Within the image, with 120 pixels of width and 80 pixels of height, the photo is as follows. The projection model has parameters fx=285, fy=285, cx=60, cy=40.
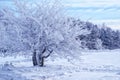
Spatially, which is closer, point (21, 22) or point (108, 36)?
point (21, 22)

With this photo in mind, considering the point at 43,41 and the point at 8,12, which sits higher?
the point at 8,12

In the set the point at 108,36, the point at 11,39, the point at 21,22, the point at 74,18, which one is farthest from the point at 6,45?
the point at 108,36

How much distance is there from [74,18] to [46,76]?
755cm

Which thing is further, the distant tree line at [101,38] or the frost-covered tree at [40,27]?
the distant tree line at [101,38]

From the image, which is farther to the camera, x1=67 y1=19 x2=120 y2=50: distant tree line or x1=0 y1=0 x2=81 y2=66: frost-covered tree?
x1=67 y1=19 x2=120 y2=50: distant tree line

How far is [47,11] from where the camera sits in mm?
21797

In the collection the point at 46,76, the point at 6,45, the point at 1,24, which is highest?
the point at 1,24

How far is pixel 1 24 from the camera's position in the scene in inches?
885

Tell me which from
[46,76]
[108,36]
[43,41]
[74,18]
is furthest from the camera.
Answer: [108,36]

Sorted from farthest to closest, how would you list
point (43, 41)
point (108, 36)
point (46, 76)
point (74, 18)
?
1. point (108, 36)
2. point (74, 18)
3. point (43, 41)
4. point (46, 76)

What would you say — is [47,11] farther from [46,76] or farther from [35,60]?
[46,76]

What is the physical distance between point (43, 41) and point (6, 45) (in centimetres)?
319

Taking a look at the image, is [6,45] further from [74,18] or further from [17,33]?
[74,18]

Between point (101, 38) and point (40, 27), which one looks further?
point (101, 38)
